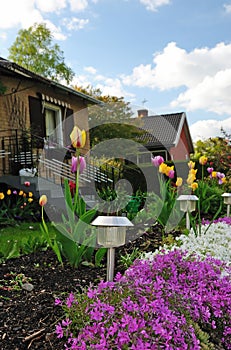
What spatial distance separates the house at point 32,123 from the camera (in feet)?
27.7

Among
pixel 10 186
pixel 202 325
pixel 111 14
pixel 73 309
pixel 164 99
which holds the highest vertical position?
pixel 111 14

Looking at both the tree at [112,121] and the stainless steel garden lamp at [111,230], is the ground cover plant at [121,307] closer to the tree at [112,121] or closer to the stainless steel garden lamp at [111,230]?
the stainless steel garden lamp at [111,230]

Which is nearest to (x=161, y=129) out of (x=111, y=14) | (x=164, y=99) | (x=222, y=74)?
(x=222, y=74)

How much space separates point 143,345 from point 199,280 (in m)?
0.81

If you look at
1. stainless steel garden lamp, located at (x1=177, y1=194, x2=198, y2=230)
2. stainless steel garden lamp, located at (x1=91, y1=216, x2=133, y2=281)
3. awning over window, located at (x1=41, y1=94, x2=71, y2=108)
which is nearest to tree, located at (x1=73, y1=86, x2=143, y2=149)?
awning over window, located at (x1=41, y1=94, x2=71, y2=108)

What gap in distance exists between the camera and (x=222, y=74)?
10867 millimetres

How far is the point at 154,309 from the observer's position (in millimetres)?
1616

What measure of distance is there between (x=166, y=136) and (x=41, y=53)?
9.47m

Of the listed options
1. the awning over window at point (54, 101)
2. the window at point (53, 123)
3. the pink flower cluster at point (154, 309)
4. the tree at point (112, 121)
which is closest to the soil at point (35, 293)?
the pink flower cluster at point (154, 309)

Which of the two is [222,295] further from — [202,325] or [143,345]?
[143,345]

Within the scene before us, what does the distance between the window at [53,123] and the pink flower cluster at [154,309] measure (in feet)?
29.5

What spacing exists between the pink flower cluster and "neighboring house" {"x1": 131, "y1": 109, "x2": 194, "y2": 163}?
19.2m

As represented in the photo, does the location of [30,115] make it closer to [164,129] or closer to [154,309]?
[154,309]

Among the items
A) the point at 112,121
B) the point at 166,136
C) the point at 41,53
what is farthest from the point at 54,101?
the point at 166,136
